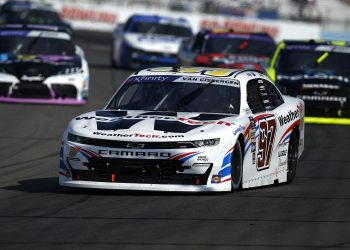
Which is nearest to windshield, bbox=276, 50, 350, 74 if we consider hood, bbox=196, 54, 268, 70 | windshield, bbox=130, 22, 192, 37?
hood, bbox=196, 54, 268, 70

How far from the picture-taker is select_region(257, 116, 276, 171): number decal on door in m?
11.4

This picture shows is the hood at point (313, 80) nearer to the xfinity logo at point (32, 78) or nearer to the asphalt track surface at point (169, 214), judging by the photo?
the xfinity logo at point (32, 78)

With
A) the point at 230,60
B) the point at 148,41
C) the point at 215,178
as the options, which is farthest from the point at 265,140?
the point at 148,41

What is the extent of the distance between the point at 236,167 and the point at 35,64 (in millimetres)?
11227

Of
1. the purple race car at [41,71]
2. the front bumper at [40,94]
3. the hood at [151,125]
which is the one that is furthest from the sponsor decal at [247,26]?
the hood at [151,125]

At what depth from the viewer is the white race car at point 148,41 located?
30.7 metres

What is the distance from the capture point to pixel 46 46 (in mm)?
22562

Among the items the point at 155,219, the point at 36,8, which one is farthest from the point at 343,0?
the point at 155,219

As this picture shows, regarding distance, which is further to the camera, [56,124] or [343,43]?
[343,43]

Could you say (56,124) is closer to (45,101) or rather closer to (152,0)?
(45,101)

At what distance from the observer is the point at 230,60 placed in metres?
23.9

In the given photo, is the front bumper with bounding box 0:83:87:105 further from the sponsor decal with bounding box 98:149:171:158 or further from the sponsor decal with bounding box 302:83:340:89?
the sponsor decal with bounding box 98:149:171:158

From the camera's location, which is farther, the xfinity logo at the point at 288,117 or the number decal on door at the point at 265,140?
the xfinity logo at the point at 288,117

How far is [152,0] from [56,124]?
36.4 m
